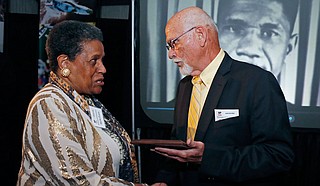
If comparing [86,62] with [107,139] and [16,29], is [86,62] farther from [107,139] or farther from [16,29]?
[16,29]

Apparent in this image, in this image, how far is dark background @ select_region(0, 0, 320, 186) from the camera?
350cm

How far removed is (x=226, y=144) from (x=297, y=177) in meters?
1.93

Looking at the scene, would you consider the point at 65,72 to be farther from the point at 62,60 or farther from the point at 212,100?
the point at 212,100

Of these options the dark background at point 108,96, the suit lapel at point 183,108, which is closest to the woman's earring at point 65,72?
the suit lapel at point 183,108

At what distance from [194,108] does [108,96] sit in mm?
1833

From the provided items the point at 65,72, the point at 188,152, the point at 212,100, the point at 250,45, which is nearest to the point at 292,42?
Answer: the point at 250,45

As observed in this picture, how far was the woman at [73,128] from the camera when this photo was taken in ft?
5.35

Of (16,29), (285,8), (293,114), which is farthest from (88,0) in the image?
(293,114)

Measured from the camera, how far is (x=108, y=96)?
3.77 m

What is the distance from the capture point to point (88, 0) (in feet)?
13.0

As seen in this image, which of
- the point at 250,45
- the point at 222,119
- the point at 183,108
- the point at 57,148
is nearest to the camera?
the point at 57,148

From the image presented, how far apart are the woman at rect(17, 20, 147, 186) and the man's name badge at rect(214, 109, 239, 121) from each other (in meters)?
0.46

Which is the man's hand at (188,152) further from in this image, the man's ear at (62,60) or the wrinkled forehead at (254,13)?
the wrinkled forehead at (254,13)

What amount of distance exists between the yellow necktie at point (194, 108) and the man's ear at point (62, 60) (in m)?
0.64
